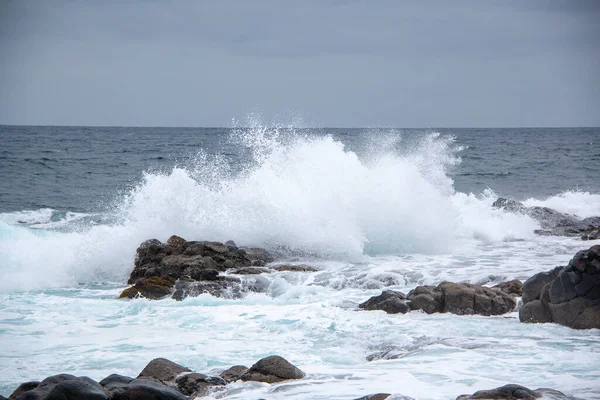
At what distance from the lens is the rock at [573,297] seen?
9047 mm

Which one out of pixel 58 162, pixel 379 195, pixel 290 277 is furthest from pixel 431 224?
pixel 58 162

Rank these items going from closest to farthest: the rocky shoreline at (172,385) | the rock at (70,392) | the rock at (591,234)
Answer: the rock at (70,392)
the rocky shoreline at (172,385)
the rock at (591,234)

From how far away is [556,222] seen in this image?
19031 mm

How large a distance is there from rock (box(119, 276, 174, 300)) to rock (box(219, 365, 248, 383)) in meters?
4.26

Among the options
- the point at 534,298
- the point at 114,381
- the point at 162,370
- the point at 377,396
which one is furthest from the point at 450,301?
the point at 114,381

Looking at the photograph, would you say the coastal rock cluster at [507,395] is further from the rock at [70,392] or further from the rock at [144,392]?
the rock at [70,392]

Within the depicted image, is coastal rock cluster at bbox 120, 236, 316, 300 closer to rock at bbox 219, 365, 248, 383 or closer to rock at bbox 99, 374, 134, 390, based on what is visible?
rock at bbox 219, 365, 248, 383

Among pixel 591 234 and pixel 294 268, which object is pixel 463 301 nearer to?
pixel 294 268

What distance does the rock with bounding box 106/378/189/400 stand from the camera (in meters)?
6.14

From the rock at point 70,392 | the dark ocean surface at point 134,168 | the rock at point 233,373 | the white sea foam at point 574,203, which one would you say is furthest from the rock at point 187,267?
the white sea foam at point 574,203

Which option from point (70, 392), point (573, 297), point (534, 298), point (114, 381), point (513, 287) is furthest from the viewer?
point (513, 287)

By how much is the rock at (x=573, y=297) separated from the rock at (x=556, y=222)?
25.3 feet

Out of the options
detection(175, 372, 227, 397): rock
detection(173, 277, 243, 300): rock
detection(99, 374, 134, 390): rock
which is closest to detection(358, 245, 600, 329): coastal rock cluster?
detection(173, 277, 243, 300): rock

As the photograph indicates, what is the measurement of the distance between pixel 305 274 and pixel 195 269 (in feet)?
6.64
